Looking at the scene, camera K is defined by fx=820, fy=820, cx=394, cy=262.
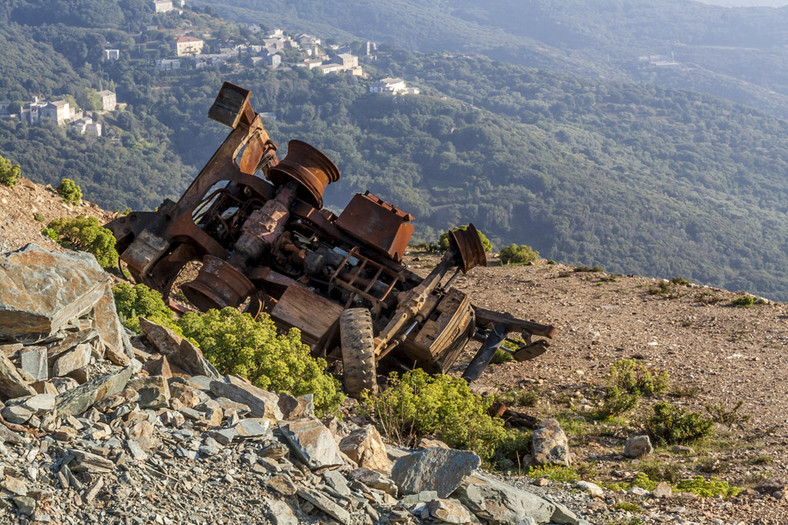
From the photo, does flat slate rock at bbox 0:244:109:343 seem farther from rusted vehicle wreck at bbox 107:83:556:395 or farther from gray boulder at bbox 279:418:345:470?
rusted vehicle wreck at bbox 107:83:556:395

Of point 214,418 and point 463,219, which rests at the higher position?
point 214,418

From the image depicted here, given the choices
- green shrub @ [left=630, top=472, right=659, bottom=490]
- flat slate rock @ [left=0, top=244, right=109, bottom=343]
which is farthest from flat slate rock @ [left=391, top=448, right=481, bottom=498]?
flat slate rock @ [left=0, top=244, right=109, bottom=343]

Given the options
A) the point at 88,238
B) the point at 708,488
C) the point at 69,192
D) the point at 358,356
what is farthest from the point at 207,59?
the point at 708,488

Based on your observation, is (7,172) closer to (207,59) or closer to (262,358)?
(262,358)

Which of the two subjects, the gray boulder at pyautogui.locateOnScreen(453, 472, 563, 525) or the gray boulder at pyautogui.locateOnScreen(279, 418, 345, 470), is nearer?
the gray boulder at pyautogui.locateOnScreen(279, 418, 345, 470)

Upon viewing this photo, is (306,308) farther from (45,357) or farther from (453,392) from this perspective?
(45,357)

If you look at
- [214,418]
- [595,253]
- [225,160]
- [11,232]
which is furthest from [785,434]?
[595,253]

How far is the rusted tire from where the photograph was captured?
12664 mm

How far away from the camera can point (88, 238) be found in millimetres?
15297

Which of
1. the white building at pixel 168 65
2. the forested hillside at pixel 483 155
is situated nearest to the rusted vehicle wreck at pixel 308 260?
the forested hillside at pixel 483 155

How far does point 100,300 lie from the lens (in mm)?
8516

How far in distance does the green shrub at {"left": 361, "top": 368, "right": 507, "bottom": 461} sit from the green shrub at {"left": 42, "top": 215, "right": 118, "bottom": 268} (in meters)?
6.50

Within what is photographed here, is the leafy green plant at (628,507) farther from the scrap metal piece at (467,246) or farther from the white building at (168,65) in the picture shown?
the white building at (168,65)

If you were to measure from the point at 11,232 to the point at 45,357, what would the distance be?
25.6 ft
